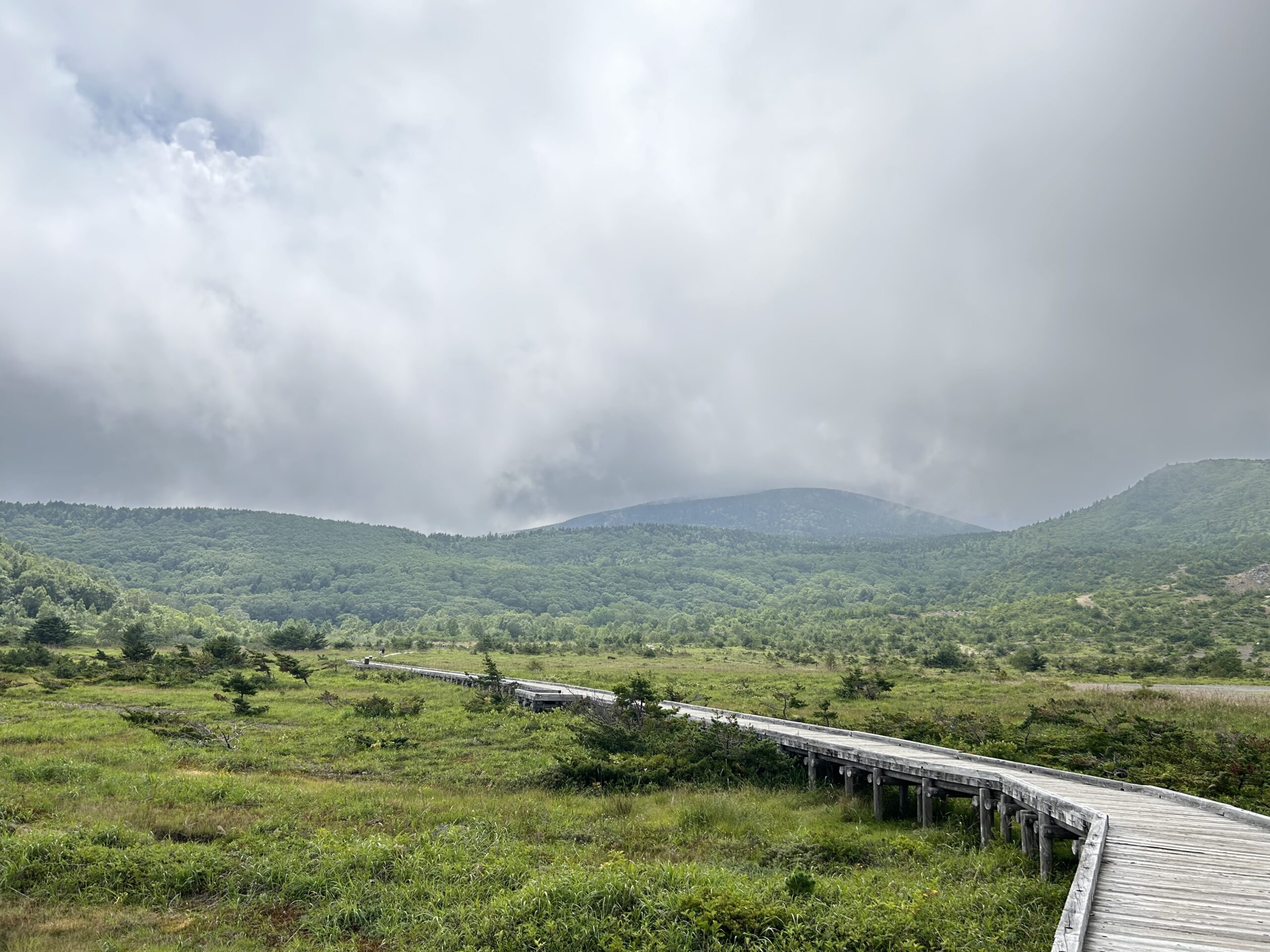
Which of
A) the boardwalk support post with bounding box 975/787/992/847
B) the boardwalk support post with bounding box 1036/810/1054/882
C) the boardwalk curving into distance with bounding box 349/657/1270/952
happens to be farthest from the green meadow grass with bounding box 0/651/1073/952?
the boardwalk curving into distance with bounding box 349/657/1270/952

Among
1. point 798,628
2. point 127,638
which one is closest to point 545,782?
point 127,638

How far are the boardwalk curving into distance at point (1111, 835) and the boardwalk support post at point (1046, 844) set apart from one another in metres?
0.02

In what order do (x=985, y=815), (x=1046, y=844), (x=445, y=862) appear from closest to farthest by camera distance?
(x=1046, y=844), (x=445, y=862), (x=985, y=815)

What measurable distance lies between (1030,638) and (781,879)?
10999 centimetres

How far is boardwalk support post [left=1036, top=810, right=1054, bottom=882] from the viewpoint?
13914 millimetres

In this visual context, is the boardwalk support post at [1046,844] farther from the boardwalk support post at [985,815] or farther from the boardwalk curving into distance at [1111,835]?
the boardwalk support post at [985,815]

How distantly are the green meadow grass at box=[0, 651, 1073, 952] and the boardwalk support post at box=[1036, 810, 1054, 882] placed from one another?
40 cm

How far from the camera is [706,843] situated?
17.5m

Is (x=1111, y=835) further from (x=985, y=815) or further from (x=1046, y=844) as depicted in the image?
(x=985, y=815)

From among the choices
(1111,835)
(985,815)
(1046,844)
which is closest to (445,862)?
(1046,844)

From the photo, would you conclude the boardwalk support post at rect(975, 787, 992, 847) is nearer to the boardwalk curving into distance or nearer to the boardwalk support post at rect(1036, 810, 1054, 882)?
the boardwalk curving into distance

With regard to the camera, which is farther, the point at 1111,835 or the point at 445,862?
the point at 445,862

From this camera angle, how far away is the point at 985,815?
16.9 meters

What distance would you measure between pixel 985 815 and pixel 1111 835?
492cm
